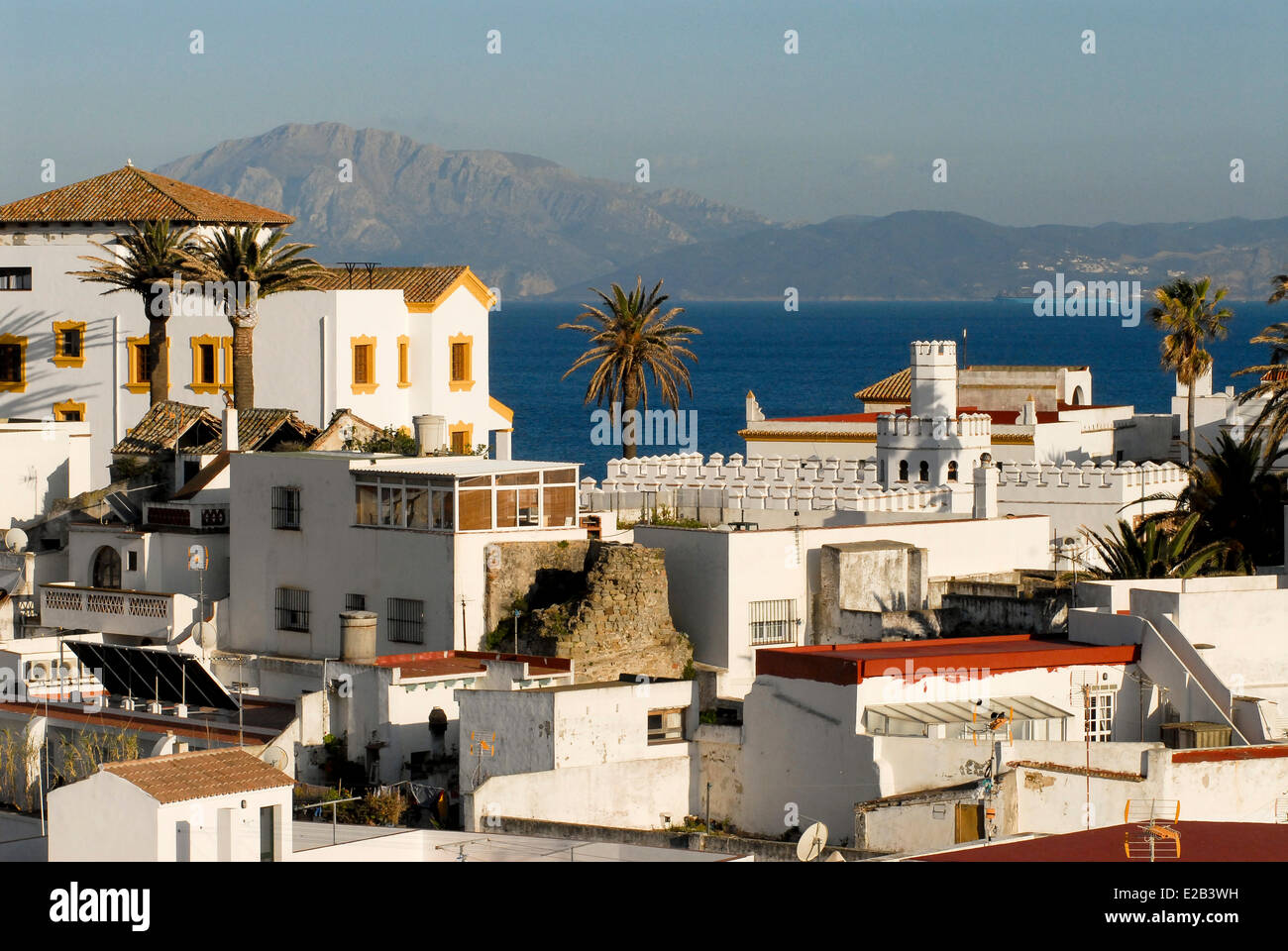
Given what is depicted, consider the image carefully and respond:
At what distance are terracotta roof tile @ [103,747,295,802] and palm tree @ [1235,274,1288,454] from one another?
3088 cm

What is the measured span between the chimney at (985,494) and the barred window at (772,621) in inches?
370

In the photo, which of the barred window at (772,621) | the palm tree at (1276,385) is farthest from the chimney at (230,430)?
the palm tree at (1276,385)

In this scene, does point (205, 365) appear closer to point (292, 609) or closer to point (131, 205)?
point (131, 205)

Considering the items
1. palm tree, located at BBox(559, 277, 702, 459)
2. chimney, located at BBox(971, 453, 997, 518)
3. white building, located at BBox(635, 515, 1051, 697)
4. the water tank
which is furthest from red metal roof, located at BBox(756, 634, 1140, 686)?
palm tree, located at BBox(559, 277, 702, 459)

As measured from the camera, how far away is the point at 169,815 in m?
26.9

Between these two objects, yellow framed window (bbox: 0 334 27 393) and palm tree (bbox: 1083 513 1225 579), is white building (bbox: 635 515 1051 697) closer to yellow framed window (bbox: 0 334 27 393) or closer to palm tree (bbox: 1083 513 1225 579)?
palm tree (bbox: 1083 513 1225 579)

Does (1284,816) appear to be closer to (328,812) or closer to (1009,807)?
(1009,807)

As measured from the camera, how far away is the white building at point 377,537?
42875 mm

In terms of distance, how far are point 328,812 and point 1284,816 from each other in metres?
14.3

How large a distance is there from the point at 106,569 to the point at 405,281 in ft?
54.2

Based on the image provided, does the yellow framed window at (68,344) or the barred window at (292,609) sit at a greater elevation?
the yellow framed window at (68,344)

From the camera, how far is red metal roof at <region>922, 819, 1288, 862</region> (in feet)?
87.1

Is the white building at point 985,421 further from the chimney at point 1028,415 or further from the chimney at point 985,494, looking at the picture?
the chimney at point 985,494
